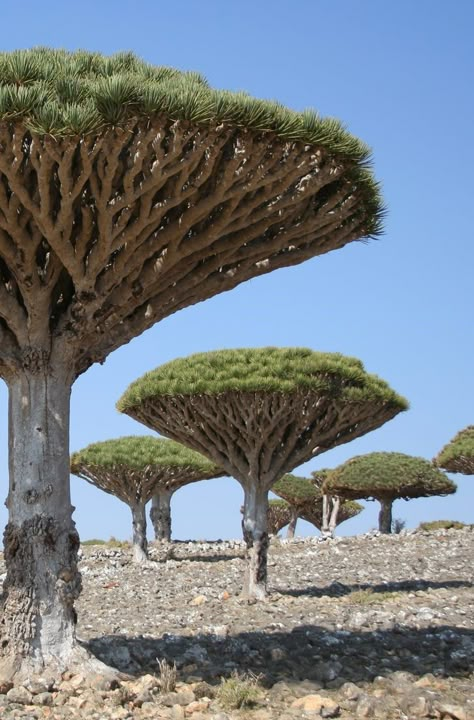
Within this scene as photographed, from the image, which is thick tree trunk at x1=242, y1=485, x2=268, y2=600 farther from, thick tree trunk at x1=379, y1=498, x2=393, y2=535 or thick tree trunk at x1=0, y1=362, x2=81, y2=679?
thick tree trunk at x1=379, y1=498, x2=393, y2=535

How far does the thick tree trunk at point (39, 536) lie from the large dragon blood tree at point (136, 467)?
756 inches

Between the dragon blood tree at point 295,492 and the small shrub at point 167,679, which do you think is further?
the dragon blood tree at point 295,492

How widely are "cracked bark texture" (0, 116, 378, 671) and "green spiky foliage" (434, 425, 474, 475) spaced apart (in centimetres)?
2298

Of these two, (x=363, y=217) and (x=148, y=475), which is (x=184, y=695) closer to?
(x=363, y=217)

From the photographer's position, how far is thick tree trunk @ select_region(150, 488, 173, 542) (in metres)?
30.5

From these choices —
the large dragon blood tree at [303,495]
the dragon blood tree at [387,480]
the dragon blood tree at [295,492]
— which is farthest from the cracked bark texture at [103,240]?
the dragon blood tree at [295,492]

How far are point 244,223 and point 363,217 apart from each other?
5.49 feet

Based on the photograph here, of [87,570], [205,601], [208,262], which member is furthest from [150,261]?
[87,570]

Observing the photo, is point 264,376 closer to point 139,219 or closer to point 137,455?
point 139,219

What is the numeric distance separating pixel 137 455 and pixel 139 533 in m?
2.78

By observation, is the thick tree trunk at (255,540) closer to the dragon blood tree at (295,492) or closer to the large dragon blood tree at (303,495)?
the large dragon blood tree at (303,495)

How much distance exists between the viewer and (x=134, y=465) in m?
27.7

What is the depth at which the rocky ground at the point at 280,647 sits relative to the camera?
23.6 feet

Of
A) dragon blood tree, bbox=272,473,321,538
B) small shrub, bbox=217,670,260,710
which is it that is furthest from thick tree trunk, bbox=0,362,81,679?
dragon blood tree, bbox=272,473,321,538
